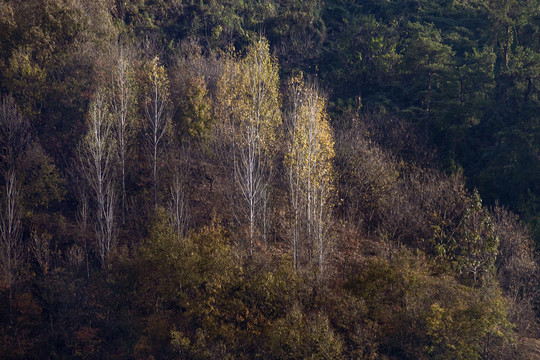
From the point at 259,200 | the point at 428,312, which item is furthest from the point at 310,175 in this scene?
the point at 428,312

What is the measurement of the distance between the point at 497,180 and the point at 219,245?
60.9 feet

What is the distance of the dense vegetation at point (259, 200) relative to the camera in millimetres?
20297

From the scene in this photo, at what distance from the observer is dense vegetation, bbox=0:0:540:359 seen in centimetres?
2030

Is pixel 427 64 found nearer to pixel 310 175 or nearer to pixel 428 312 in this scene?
pixel 310 175

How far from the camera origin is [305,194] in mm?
23828


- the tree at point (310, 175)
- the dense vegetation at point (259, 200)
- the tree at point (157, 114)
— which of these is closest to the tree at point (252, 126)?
the dense vegetation at point (259, 200)

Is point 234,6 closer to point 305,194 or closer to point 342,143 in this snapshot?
point 342,143

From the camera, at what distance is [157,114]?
29.3m

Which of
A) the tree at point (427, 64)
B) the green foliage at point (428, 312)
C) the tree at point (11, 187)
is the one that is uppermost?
the tree at point (427, 64)

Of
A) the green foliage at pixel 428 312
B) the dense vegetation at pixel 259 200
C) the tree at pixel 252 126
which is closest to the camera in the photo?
the green foliage at pixel 428 312

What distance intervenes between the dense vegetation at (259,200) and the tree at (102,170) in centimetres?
20

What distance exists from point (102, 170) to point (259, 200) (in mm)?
9971

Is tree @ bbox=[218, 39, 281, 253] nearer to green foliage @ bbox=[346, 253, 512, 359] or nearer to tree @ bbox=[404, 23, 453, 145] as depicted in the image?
green foliage @ bbox=[346, 253, 512, 359]

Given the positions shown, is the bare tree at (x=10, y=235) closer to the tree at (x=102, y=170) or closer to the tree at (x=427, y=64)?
the tree at (x=102, y=170)
